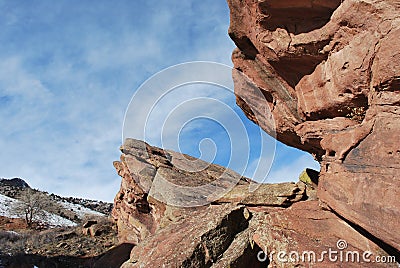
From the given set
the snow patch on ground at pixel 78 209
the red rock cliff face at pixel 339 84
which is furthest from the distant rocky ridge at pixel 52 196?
the red rock cliff face at pixel 339 84

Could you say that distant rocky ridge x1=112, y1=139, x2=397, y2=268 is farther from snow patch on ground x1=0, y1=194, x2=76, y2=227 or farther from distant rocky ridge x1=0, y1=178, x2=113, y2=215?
distant rocky ridge x1=0, y1=178, x2=113, y2=215

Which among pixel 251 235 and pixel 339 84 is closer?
pixel 251 235

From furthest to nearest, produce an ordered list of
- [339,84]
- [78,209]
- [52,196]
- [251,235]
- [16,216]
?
[52,196], [78,209], [16,216], [339,84], [251,235]

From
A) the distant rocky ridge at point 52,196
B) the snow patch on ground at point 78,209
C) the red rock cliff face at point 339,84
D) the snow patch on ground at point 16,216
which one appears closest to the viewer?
the red rock cliff face at point 339,84

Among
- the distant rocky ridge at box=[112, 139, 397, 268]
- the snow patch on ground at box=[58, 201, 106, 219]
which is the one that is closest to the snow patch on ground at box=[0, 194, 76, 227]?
the snow patch on ground at box=[58, 201, 106, 219]

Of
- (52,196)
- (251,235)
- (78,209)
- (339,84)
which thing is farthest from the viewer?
(52,196)

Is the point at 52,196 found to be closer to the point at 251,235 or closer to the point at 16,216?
the point at 16,216

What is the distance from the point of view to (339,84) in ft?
37.7

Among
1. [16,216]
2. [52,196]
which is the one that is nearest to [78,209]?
[52,196]

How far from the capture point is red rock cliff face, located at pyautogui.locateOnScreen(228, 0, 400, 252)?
29.3 feet

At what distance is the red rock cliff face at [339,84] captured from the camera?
351 inches

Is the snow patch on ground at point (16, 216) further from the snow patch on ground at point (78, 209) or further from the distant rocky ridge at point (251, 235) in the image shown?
the distant rocky ridge at point (251, 235)

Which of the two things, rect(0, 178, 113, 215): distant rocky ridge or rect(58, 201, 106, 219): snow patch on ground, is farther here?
rect(0, 178, 113, 215): distant rocky ridge

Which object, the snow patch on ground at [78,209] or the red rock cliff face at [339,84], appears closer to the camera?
the red rock cliff face at [339,84]
